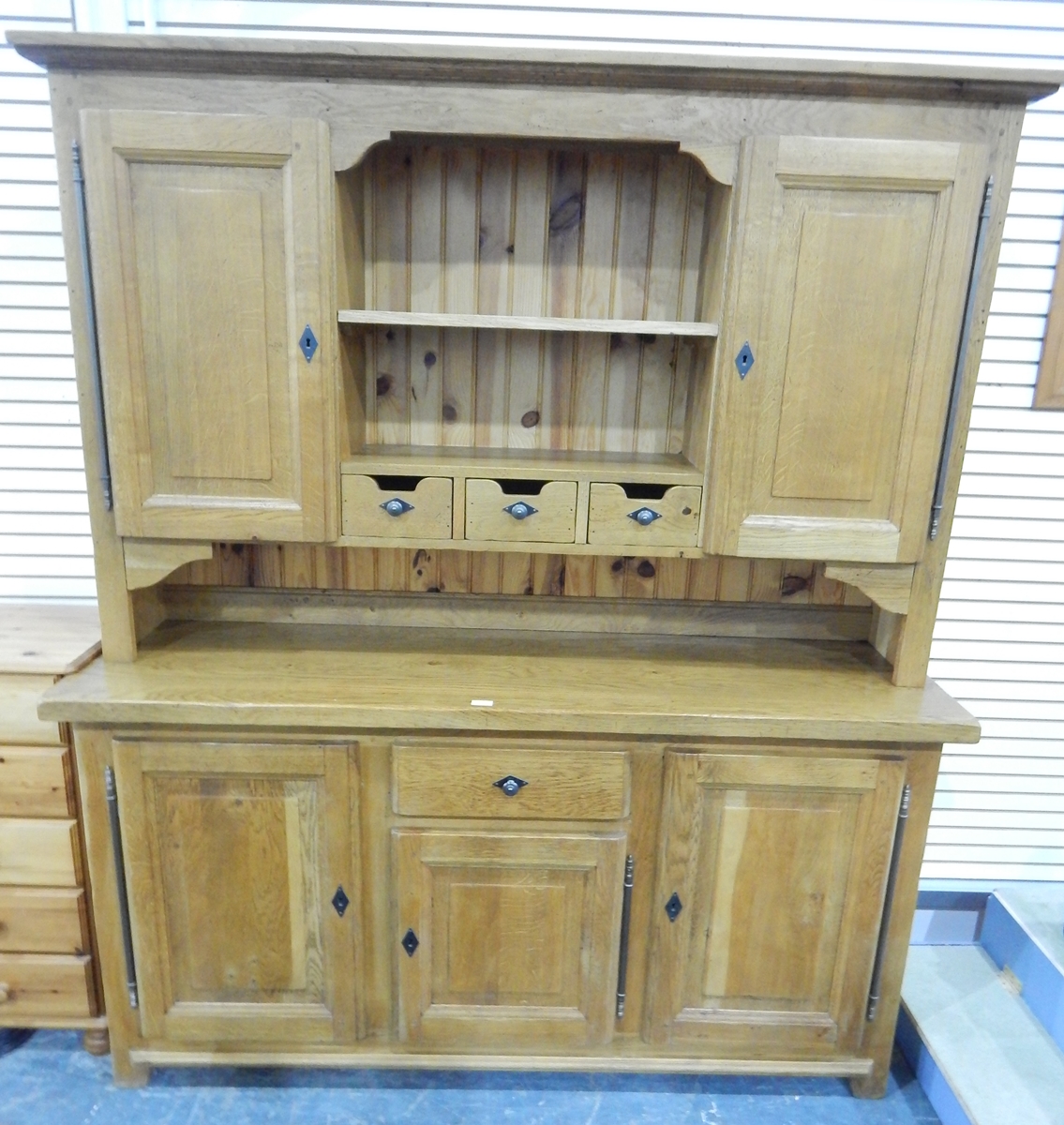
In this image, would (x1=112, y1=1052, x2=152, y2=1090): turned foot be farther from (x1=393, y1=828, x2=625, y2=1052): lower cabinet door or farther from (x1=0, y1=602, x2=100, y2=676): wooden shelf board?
(x1=0, y1=602, x2=100, y2=676): wooden shelf board

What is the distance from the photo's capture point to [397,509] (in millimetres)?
1729

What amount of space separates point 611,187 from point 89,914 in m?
2.14

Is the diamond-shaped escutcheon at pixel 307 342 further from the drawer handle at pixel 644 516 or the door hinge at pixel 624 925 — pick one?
the door hinge at pixel 624 925

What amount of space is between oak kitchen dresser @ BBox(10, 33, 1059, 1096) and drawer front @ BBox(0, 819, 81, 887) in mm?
162

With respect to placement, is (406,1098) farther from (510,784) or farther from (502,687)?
(502,687)

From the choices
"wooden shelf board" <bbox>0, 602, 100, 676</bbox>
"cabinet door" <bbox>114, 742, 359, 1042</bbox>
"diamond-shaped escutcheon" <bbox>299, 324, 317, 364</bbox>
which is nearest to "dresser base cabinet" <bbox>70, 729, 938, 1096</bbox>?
"cabinet door" <bbox>114, 742, 359, 1042</bbox>

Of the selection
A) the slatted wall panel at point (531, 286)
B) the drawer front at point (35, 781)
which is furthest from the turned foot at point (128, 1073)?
the slatted wall panel at point (531, 286)

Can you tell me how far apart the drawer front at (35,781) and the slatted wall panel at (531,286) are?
1045 millimetres

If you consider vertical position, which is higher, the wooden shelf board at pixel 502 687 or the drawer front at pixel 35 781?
the wooden shelf board at pixel 502 687

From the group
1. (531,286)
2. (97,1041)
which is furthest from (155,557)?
(97,1041)

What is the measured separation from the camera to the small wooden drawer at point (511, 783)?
1.69 metres

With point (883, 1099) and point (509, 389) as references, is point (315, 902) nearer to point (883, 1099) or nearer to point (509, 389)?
point (509, 389)

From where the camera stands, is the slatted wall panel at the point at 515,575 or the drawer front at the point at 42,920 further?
the slatted wall panel at the point at 515,575

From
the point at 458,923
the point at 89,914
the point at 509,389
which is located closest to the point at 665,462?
the point at 509,389
